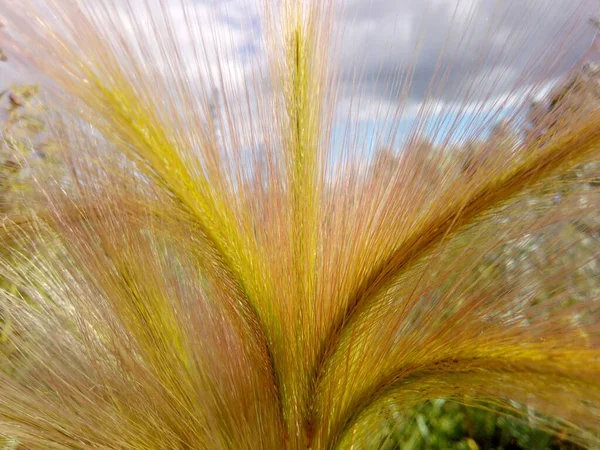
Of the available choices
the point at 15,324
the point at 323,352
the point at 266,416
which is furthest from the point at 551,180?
the point at 15,324

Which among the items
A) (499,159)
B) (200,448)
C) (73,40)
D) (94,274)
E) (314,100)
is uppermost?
(73,40)

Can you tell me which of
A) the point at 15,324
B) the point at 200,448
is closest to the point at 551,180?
the point at 200,448

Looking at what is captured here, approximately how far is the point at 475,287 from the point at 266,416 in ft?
1.69

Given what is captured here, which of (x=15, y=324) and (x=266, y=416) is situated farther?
(x=15, y=324)

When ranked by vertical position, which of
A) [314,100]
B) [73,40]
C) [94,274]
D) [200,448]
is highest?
[73,40]

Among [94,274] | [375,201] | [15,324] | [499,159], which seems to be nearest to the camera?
[499,159]

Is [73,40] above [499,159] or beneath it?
above

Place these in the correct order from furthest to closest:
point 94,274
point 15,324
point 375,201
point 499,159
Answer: point 15,324
point 94,274
point 375,201
point 499,159

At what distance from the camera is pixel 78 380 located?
1359mm

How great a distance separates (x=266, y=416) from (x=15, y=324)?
27.0 inches

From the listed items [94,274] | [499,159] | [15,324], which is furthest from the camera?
[15,324]

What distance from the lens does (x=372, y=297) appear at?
1156 millimetres

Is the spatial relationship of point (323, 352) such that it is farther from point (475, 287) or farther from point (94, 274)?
point (94, 274)

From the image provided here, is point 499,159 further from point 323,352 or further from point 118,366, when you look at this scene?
point 118,366
